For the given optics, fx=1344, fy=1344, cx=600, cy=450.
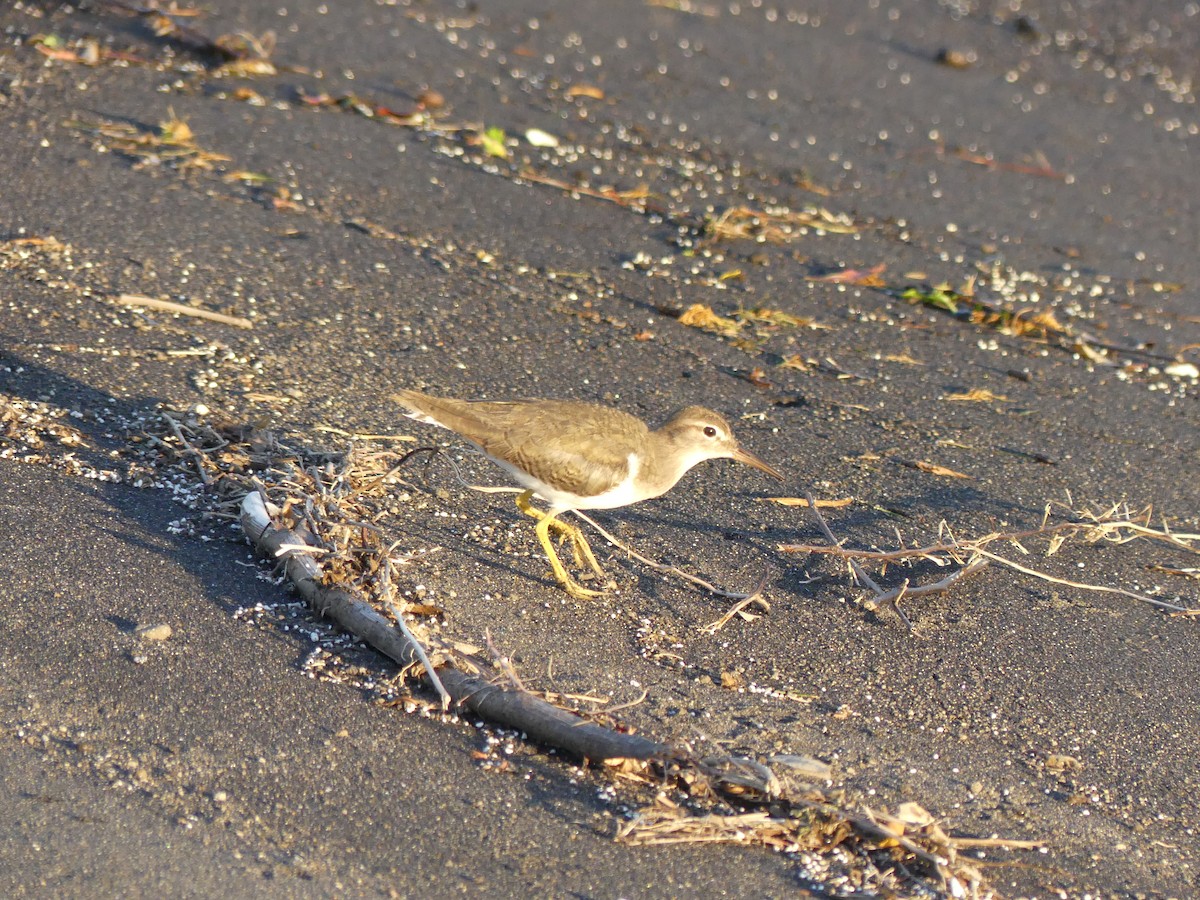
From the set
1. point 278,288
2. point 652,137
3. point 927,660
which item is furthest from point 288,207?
point 927,660

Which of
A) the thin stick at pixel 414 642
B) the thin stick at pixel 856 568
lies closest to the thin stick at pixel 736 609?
the thin stick at pixel 856 568

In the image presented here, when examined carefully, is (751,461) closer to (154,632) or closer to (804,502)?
(804,502)

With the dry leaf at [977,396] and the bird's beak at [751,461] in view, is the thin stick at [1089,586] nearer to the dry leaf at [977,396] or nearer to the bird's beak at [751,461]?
the bird's beak at [751,461]

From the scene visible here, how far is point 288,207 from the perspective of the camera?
308 inches

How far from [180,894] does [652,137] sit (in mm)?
7376

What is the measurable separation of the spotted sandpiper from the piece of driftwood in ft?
2.74

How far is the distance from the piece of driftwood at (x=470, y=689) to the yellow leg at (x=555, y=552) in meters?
0.68

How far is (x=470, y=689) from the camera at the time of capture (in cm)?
419

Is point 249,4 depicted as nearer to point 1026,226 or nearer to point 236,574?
point 1026,226

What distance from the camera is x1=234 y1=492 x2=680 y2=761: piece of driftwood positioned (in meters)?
4.00

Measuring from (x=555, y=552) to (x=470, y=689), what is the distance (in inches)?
48.4

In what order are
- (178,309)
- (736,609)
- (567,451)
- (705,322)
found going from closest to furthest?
(736,609) → (567,451) → (178,309) → (705,322)

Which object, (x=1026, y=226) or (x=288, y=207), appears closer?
(x=288, y=207)

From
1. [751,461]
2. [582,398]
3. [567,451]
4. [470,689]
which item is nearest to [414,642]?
[470,689]
